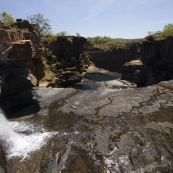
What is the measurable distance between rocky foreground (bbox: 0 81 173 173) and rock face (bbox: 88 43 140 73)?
182 feet

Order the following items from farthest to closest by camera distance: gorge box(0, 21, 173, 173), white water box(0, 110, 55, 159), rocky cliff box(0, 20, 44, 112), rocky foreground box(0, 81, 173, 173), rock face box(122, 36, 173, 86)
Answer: rock face box(122, 36, 173, 86)
rocky cliff box(0, 20, 44, 112)
white water box(0, 110, 55, 159)
gorge box(0, 21, 173, 173)
rocky foreground box(0, 81, 173, 173)

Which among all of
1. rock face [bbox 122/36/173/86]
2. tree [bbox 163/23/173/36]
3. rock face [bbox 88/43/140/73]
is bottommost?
rock face [bbox 88/43/140/73]

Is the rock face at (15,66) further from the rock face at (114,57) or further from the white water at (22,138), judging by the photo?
the rock face at (114,57)

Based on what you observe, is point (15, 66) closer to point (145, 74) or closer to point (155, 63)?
point (145, 74)

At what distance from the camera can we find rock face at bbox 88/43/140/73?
7019cm

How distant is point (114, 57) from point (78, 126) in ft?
206

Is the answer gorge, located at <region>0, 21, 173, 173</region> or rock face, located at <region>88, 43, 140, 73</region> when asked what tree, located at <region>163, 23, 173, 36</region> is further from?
rock face, located at <region>88, 43, 140, 73</region>

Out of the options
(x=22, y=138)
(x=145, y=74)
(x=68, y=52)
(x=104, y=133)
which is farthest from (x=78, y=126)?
(x=68, y=52)

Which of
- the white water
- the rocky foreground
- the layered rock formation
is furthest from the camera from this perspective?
the layered rock formation

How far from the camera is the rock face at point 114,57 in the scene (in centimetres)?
7019

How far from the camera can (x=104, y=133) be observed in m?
9.55

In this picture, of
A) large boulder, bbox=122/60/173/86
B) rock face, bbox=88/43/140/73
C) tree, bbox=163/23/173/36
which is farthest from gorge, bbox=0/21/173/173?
rock face, bbox=88/43/140/73

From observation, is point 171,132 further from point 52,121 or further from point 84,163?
point 52,121

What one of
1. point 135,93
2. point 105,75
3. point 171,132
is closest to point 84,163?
point 171,132
